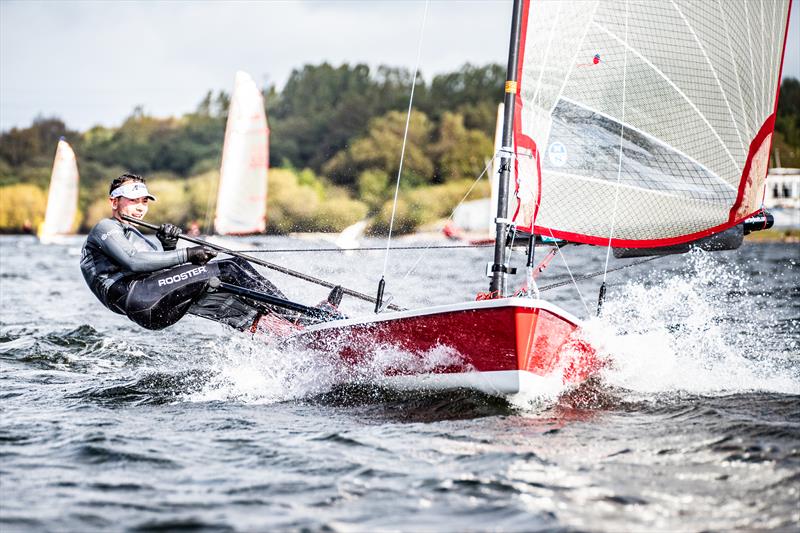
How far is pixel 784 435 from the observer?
470 cm

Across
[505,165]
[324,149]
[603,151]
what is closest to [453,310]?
[505,165]

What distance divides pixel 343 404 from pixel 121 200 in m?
2.35

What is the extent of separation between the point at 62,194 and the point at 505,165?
3026 centimetres

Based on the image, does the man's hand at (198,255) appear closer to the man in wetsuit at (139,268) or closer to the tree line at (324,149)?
the man in wetsuit at (139,268)

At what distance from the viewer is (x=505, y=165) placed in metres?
6.09

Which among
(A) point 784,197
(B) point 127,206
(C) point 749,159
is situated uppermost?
(A) point 784,197

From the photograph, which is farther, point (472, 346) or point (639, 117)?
point (639, 117)

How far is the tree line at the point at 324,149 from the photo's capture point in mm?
56312

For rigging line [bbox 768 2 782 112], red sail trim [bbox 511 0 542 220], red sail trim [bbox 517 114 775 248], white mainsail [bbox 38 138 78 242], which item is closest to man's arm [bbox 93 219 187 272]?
red sail trim [bbox 511 0 542 220]

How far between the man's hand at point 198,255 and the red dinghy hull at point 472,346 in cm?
100

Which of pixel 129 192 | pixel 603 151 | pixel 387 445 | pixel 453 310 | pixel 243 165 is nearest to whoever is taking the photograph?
pixel 387 445

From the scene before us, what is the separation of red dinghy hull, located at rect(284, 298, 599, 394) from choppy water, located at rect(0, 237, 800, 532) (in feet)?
0.46

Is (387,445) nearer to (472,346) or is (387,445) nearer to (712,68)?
(472,346)

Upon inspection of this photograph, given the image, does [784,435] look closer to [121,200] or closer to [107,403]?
[107,403]
